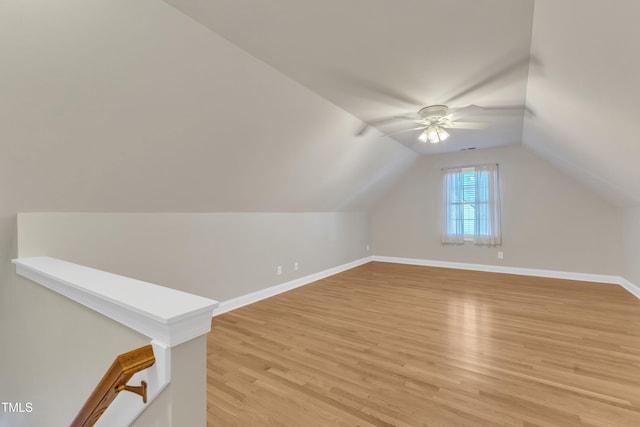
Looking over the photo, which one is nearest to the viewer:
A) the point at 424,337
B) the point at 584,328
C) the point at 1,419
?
the point at 1,419

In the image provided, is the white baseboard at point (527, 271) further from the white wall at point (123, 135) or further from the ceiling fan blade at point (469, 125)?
the white wall at point (123, 135)

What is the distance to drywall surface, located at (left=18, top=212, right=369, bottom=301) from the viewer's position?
2318 millimetres

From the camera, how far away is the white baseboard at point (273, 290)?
3557mm

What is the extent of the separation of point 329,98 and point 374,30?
3.39 ft

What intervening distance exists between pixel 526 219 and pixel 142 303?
20.4 ft

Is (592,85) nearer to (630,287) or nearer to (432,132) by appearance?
(432,132)

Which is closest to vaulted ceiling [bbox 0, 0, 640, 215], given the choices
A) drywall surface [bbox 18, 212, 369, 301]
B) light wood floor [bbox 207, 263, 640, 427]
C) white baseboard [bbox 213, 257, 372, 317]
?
drywall surface [bbox 18, 212, 369, 301]

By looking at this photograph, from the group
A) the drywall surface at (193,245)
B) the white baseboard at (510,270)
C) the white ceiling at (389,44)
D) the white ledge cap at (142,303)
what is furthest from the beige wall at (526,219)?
the white ledge cap at (142,303)

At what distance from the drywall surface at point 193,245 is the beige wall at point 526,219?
2.26m

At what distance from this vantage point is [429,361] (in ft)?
7.57

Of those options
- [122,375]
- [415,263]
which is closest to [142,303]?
[122,375]

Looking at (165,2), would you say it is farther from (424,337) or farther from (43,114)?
(424,337)

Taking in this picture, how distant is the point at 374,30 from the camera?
1.83 m

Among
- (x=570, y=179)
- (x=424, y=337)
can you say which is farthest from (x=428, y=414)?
(x=570, y=179)
